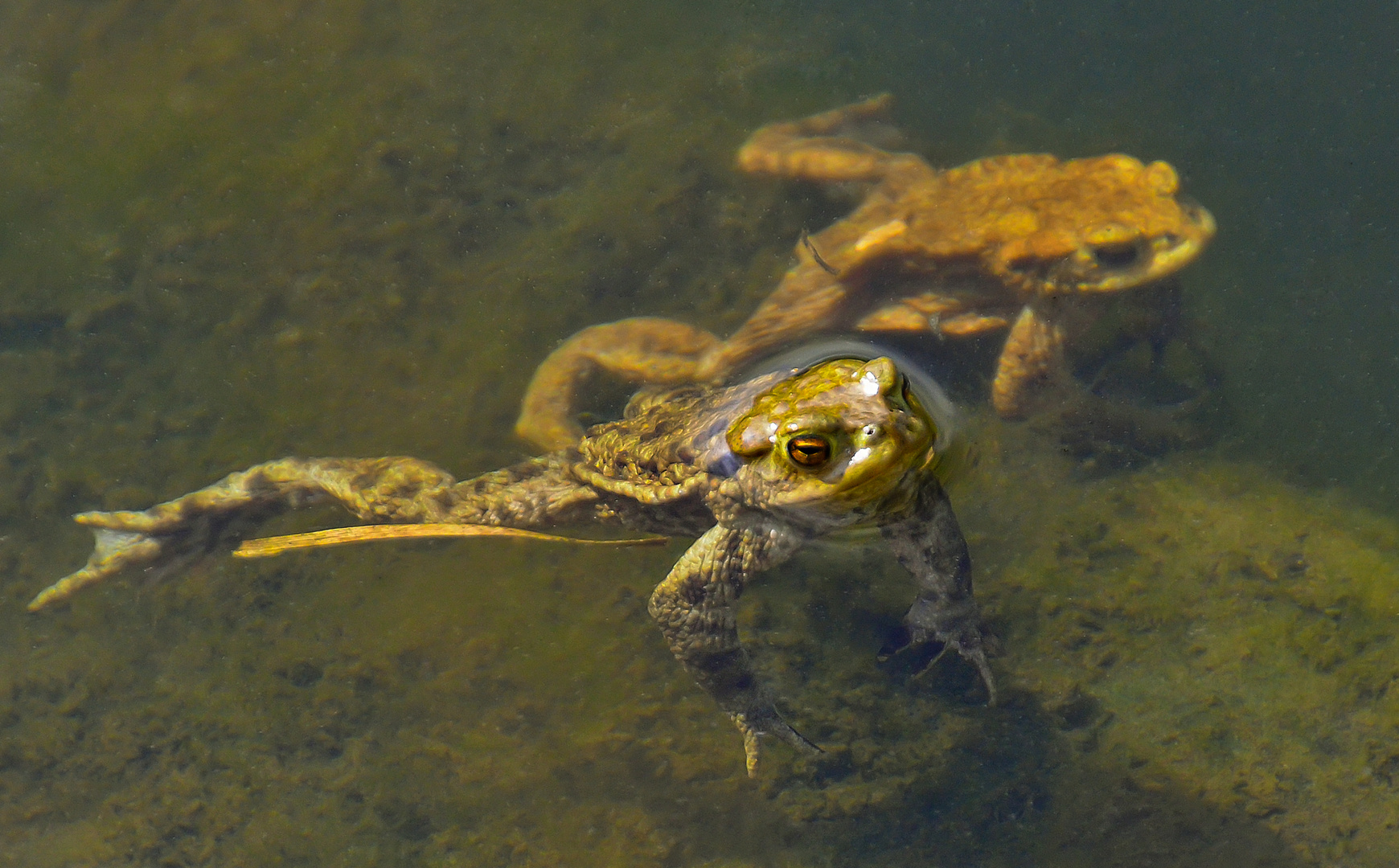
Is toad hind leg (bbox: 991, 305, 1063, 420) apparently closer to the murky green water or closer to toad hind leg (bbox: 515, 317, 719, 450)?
the murky green water

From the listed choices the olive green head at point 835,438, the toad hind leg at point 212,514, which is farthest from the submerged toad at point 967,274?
the olive green head at point 835,438

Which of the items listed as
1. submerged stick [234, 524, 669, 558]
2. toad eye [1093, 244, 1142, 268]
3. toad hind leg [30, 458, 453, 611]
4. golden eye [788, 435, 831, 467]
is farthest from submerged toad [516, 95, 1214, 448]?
golden eye [788, 435, 831, 467]

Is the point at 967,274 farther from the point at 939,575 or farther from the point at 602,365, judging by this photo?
the point at 602,365

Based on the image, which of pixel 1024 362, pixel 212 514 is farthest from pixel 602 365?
pixel 212 514

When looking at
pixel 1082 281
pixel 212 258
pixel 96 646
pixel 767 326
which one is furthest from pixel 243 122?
pixel 1082 281

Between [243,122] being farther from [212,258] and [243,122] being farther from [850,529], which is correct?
[850,529]

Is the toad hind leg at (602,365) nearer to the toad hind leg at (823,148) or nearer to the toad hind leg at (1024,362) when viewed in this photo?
the toad hind leg at (823,148)
